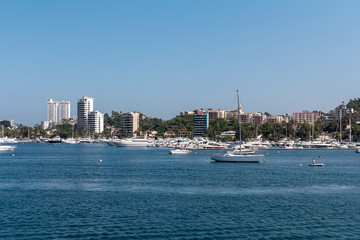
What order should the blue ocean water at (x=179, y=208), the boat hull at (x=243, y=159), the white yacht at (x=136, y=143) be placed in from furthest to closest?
1. the white yacht at (x=136, y=143)
2. the boat hull at (x=243, y=159)
3. the blue ocean water at (x=179, y=208)

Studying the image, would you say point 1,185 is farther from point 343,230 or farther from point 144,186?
point 343,230

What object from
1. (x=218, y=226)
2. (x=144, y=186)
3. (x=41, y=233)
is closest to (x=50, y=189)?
(x=144, y=186)

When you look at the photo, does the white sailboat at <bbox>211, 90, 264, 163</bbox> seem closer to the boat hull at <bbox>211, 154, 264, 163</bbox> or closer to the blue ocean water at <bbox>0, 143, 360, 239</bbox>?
the boat hull at <bbox>211, 154, 264, 163</bbox>

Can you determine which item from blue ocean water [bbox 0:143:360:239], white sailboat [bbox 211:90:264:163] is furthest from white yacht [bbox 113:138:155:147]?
blue ocean water [bbox 0:143:360:239]

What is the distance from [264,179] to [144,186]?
15.0 metres

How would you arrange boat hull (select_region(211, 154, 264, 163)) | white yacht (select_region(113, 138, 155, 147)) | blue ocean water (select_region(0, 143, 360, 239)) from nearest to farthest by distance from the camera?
blue ocean water (select_region(0, 143, 360, 239)), boat hull (select_region(211, 154, 264, 163)), white yacht (select_region(113, 138, 155, 147))

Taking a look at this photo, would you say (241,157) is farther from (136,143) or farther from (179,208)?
(136,143)

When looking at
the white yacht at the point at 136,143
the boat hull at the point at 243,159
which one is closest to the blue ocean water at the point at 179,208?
the boat hull at the point at 243,159

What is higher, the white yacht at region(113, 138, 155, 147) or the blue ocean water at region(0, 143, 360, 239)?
the white yacht at region(113, 138, 155, 147)

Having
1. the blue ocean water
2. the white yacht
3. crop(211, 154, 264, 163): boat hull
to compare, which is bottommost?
the blue ocean water

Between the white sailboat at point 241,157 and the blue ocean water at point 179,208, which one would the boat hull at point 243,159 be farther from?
the blue ocean water at point 179,208

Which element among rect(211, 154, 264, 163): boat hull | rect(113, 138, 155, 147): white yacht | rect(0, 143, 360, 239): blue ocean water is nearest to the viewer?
rect(0, 143, 360, 239): blue ocean water

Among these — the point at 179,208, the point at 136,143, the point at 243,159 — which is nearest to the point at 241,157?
A: the point at 243,159


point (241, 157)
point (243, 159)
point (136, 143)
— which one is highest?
point (136, 143)
